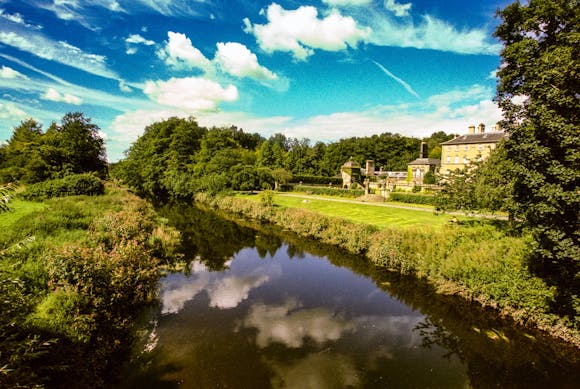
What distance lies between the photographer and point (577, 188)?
10375 millimetres

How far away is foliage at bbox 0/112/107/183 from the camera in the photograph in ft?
107

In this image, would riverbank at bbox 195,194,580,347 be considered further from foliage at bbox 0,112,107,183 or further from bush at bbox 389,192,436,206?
foliage at bbox 0,112,107,183

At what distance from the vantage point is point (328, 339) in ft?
39.4

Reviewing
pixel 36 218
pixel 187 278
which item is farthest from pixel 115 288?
pixel 36 218

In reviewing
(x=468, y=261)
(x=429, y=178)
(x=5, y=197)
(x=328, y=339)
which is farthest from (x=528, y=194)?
(x=429, y=178)

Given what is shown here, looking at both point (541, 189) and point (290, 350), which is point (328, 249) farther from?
point (541, 189)

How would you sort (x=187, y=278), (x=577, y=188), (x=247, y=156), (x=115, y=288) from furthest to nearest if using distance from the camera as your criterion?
1. (x=247, y=156)
2. (x=187, y=278)
3. (x=115, y=288)
4. (x=577, y=188)

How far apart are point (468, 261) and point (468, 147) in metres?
50.8

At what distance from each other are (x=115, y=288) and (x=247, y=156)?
72.9 meters

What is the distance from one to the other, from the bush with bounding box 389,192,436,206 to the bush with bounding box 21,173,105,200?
119 ft

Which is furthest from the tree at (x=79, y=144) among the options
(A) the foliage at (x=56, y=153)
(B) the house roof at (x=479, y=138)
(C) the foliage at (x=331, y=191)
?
(B) the house roof at (x=479, y=138)

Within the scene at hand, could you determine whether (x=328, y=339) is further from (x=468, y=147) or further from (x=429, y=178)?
(x=468, y=147)

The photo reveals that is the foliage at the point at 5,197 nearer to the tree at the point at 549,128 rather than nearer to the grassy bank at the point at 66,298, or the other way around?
the grassy bank at the point at 66,298

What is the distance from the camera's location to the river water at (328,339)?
9805 millimetres
